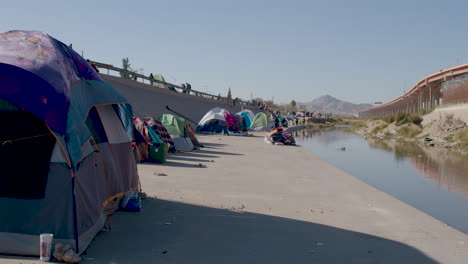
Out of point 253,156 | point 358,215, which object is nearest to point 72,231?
point 358,215

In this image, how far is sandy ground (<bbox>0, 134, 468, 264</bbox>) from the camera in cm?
623

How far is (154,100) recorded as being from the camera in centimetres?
3266

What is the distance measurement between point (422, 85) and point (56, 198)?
63.3 meters

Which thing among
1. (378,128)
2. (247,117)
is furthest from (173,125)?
(378,128)

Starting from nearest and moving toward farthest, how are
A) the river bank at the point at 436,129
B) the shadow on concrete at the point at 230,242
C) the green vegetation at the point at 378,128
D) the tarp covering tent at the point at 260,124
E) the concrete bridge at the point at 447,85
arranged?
the shadow on concrete at the point at 230,242 < the river bank at the point at 436,129 < the concrete bridge at the point at 447,85 < the tarp covering tent at the point at 260,124 < the green vegetation at the point at 378,128

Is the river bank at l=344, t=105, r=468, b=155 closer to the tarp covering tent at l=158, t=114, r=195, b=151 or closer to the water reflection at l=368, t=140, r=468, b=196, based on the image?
the water reflection at l=368, t=140, r=468, b=196

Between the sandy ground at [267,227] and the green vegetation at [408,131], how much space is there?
34.5 meters

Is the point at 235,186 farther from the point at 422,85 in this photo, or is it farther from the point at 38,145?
the point at 422,85

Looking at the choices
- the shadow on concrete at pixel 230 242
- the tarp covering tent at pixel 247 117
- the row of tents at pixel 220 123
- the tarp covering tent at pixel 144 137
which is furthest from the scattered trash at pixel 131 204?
the tarp covering tent at pixel 247 117

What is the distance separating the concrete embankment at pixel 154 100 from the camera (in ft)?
91.8

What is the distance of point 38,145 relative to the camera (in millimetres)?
6086

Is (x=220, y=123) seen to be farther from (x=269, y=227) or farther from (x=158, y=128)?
(x=269, y=227)

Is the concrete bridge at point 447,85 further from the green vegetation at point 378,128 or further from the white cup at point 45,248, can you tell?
the white cup at point 45,248

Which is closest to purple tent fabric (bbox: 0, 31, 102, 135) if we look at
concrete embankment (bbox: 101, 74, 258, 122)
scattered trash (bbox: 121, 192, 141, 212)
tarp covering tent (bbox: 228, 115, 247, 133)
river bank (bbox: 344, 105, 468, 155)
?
scattered trash (bbox: 121, 192, 141, 212)
